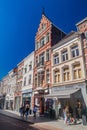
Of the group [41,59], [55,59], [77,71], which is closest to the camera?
[77,71]

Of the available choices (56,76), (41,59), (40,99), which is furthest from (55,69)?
(40,99)

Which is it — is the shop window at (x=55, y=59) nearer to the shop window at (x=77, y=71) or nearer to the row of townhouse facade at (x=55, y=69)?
the row of townhouse facade at (x=55, y=69)

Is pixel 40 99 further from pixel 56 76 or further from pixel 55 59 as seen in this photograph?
pixel 55 59

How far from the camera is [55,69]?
23.0 m

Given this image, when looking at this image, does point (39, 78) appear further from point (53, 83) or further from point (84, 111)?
point (84, 111)

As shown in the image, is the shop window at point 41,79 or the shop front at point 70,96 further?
the shop window at point 41,79

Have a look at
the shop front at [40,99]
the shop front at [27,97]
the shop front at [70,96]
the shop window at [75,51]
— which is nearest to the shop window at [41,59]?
the shop front at [40,99]

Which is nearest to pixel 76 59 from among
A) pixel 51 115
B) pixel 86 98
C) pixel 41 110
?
pixel 86 98

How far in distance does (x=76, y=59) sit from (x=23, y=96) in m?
18.0

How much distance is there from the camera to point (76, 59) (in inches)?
762

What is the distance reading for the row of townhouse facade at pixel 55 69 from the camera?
1850cm

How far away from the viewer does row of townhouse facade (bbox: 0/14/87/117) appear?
18500 millimetres

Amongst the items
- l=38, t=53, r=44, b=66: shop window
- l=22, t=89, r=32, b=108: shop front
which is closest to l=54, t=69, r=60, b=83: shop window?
l=38, t=53, r=44, b=66: shop window

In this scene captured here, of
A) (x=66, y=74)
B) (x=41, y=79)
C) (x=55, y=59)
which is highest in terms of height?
(x=55, y=59)
